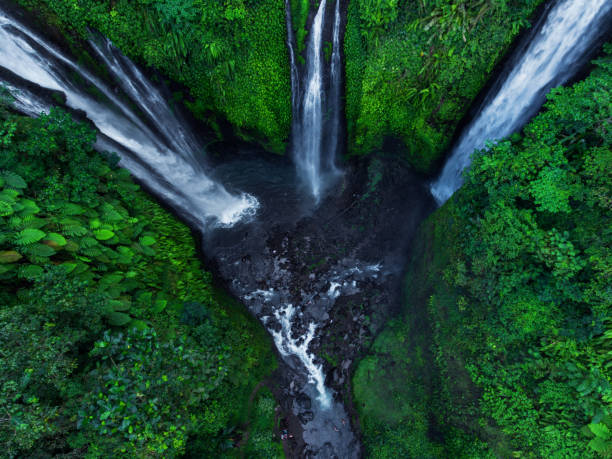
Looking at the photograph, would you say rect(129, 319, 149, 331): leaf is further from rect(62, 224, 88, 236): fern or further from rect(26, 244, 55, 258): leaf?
rect(62, 224, 88, 236): fern

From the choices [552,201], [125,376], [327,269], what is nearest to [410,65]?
[552,201]

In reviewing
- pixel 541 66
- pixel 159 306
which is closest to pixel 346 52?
pixel 541 66

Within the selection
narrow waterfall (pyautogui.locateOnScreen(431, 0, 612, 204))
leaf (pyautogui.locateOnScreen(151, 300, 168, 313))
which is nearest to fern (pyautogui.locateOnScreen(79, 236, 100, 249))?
leaf (pyautogui.locateOnScreen(151, 300, 168, 313))

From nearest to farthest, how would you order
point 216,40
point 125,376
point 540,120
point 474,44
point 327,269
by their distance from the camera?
1. point 125,376
2. point 540,120
3. point 474,44
4. point 216,40
5. point 327,269

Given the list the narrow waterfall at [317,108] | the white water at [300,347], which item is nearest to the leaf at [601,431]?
the white water at [300,347]

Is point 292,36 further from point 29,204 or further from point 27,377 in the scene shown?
point 27,377
